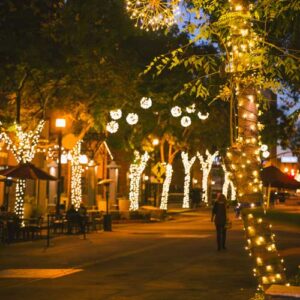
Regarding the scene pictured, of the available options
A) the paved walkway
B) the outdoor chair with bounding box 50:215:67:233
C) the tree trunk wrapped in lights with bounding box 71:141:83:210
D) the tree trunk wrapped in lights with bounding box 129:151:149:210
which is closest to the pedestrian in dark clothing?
the paved walkway

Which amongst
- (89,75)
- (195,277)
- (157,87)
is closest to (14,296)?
(195,277)

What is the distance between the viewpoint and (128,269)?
57.2 ft

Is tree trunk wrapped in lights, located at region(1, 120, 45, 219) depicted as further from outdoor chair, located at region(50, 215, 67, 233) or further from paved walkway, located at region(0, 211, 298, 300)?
paved walkway, located at region(0, 211, 298, 300)

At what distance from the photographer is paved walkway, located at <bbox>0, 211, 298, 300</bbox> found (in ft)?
44.1

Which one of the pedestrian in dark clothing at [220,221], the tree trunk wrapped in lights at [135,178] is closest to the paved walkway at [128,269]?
the pedestrian in dark clothing at [220,221]

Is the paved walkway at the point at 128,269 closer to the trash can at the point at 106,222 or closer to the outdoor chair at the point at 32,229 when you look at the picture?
the outdoor chair at the point at 32,229

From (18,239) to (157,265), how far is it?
10199mm

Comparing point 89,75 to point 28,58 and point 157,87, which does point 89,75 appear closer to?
point 28,58

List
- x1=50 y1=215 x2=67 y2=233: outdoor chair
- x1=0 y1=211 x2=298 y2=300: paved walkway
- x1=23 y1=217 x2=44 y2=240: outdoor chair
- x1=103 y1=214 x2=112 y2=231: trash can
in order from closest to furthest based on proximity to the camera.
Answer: x1=0 y1=211 x2=298 y2=300: paved walkway, x1=23 y1=217 x2=44 y2=240: outdoor chair, x1=50 y1=215 x2=67 y2=233: outdoor chair, x1=103 y1=214 x2=112 y2=231: trash can

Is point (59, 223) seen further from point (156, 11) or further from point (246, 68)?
point (246, 68)

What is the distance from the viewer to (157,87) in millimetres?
36188

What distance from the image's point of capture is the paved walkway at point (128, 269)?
13.4 m

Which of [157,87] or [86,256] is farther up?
[157,87]

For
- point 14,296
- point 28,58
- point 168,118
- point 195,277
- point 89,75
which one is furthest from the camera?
point 168,118
